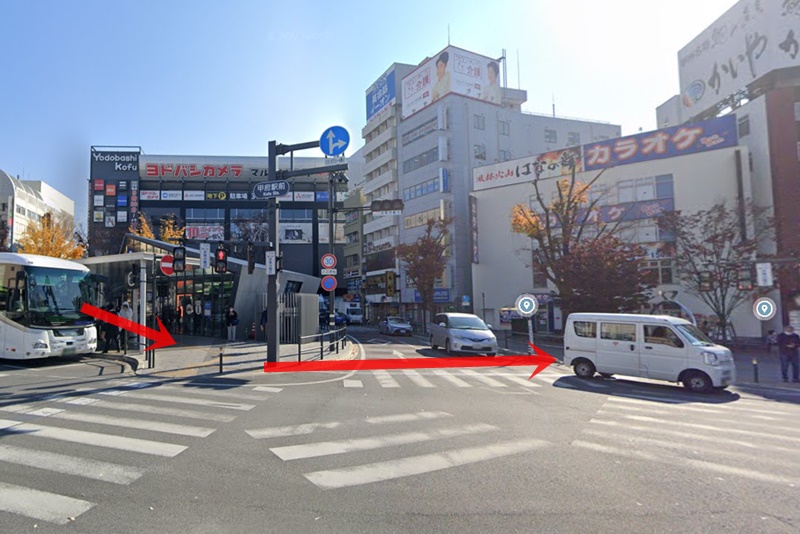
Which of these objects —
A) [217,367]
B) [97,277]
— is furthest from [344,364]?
[97,277]

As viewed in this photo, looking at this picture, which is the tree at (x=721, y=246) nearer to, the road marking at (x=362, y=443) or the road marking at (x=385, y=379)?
the road marking at (x=385, y=379)

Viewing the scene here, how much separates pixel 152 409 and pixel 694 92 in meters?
43.8

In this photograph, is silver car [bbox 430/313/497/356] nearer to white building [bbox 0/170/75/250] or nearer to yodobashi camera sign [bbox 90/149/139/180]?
white building [bbox 0/170/75/250]

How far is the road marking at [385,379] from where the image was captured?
12234 millimetres

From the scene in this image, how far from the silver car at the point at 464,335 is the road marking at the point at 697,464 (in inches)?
502

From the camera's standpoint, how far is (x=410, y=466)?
18.9 feet

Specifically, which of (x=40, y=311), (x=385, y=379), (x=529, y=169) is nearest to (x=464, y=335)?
(x=385, y=379)

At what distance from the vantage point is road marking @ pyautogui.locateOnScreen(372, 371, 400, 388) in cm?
1223

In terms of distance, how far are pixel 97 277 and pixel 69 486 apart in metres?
15.5

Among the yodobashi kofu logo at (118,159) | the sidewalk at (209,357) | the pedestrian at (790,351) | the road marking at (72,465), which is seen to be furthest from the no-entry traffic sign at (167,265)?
the yodobashi kofu logo at (118,159)

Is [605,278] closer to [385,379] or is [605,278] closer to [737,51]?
[385,379]

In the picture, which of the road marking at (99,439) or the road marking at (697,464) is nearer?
the road marking at (697,464)

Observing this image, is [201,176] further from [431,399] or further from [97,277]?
[431,399]

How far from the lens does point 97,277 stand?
1816cm
